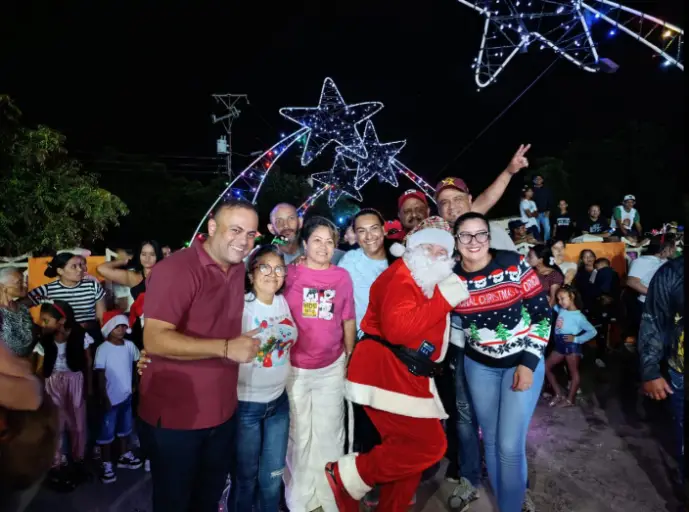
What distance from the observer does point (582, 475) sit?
361cm

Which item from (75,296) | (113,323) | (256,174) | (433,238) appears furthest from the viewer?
(256,174)

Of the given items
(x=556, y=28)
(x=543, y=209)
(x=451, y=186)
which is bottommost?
(x=451, y=186)

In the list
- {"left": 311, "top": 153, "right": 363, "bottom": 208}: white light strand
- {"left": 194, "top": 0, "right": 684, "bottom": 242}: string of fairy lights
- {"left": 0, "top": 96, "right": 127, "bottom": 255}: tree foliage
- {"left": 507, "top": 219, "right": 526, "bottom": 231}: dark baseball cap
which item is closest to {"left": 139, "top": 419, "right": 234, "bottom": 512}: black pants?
{"left": 194, "top": 0, "right": 684, "bottom": 242}: string of fairy lights

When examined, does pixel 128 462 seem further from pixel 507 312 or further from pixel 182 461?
pixel 507 312

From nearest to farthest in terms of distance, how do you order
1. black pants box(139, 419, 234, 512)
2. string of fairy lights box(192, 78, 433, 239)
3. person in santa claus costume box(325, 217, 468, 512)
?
black pants box(139, 419, 234, 512), person in santa claus costume box(325, 217, 468, 512), string of fairy lights box(192, 78, 433, 239)

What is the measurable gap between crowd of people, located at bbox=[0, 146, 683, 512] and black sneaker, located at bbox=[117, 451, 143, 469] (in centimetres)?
1

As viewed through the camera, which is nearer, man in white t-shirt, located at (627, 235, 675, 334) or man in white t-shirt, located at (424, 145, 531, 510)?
man in white t-shirt, located at (424, 145, 531, 510)

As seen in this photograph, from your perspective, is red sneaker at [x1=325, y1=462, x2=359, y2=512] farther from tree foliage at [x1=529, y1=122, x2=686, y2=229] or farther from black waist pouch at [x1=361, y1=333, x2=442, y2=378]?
tree foliage at [x1=529, y1=122, x2=686, y2=229]

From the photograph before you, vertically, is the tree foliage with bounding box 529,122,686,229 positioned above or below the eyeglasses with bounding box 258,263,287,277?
above

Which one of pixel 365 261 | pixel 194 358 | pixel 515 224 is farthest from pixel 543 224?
pixel 194 358

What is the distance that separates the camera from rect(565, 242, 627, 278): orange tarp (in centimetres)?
833

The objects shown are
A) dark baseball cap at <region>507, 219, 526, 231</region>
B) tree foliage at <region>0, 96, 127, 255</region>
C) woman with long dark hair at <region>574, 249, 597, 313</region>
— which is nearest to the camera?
woman with long dark hair at <region>574, 249, 597, 313</region>

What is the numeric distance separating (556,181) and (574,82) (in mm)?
4232

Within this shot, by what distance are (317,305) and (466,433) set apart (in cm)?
148
